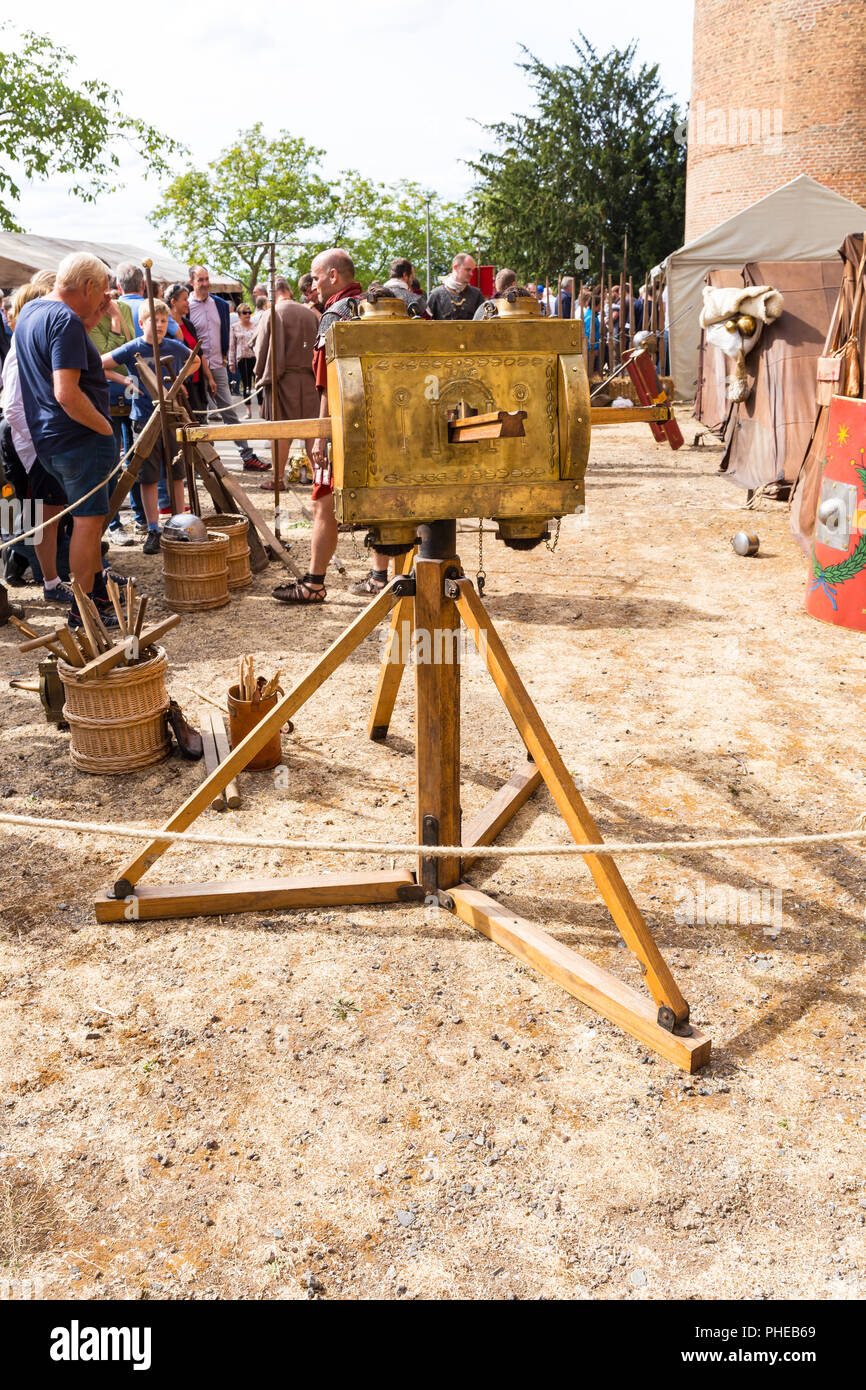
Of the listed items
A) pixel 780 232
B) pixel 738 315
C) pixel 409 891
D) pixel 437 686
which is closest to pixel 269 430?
pixel 437 686

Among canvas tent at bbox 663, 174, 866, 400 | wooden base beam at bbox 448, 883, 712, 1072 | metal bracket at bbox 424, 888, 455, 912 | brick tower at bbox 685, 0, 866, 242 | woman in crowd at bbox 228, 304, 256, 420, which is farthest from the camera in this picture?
brick tower at bbox 685, 0, 866, 242

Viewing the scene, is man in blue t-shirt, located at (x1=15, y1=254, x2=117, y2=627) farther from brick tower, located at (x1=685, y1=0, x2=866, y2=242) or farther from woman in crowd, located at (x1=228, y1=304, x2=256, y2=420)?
brick tower, located at (x1=685, y1=0, x2=866, y2=242)

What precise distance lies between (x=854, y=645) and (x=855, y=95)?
19862 millimetres

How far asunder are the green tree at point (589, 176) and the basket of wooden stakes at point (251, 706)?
109 ft

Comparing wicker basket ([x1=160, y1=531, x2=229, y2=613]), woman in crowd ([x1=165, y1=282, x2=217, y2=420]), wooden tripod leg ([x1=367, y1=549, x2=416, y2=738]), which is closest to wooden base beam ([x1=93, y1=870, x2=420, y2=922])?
wooden tripod leg ([x1=367, y1=549, x2=416, y2=738])

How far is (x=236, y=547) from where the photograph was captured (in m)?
7.36

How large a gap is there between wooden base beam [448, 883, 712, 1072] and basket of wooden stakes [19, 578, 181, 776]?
1746 millimetres

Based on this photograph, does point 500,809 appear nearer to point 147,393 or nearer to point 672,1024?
Result: point 672,1024

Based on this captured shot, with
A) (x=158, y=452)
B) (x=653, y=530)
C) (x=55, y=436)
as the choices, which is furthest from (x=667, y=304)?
(x=55, y=436)

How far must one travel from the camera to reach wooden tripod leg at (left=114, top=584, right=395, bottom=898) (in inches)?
130

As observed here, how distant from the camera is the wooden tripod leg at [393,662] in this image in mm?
4035

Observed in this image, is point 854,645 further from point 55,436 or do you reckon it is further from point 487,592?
point 55,436

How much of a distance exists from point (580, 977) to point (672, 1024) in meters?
0.31

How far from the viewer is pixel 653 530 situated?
9109mm
